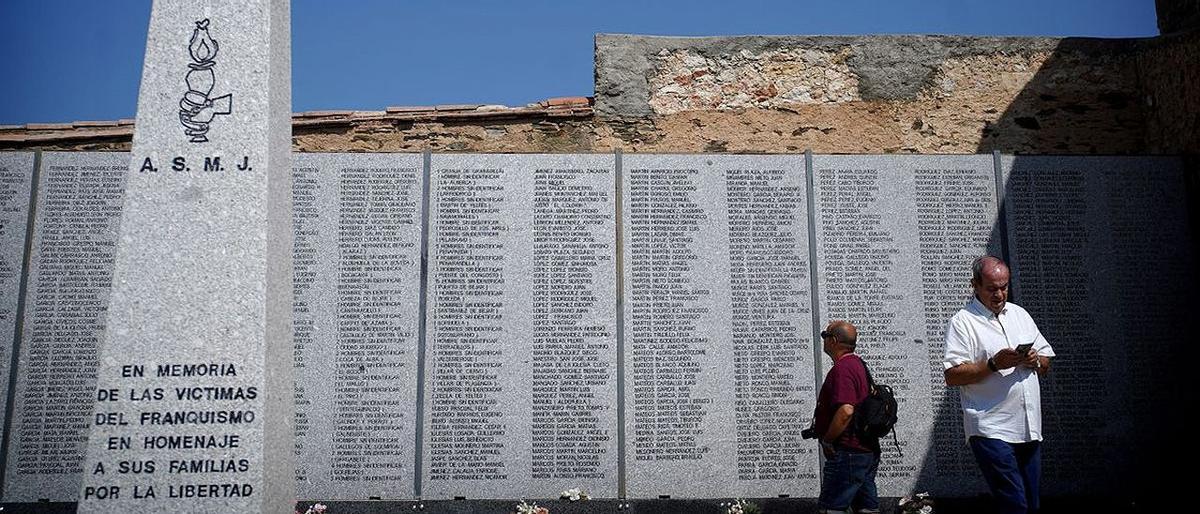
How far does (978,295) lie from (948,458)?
95.1 inches

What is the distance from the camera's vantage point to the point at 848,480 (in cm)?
515

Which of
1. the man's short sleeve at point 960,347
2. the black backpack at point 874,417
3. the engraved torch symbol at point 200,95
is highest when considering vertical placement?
the engraved torch symbol at point 200,95

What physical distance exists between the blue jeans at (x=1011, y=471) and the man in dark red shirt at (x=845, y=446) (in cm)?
62

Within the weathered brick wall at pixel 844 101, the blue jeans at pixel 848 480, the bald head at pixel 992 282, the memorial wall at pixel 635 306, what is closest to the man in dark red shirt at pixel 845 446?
the blue jeans at pixel 848 480

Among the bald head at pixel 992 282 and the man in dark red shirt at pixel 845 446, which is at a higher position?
the bald head at pixel 992 282

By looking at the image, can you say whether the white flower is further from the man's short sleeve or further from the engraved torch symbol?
the engraved torch symbol

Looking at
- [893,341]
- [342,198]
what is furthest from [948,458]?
[342,198]

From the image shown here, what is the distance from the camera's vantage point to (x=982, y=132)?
8922 millimetres

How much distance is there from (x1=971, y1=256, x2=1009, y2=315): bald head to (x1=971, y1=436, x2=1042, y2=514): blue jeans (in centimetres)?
77

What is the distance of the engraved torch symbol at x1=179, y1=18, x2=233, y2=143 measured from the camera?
4.15 m

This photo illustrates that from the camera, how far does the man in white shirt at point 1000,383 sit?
472 centimetres

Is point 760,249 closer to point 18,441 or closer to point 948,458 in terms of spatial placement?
point 948,458

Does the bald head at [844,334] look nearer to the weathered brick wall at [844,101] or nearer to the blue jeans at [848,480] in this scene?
the blue jeans at [848,480]

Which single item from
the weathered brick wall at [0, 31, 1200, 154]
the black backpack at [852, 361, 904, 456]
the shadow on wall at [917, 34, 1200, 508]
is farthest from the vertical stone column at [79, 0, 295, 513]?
the shadow on wall at [917, 34, 1200, 508]
